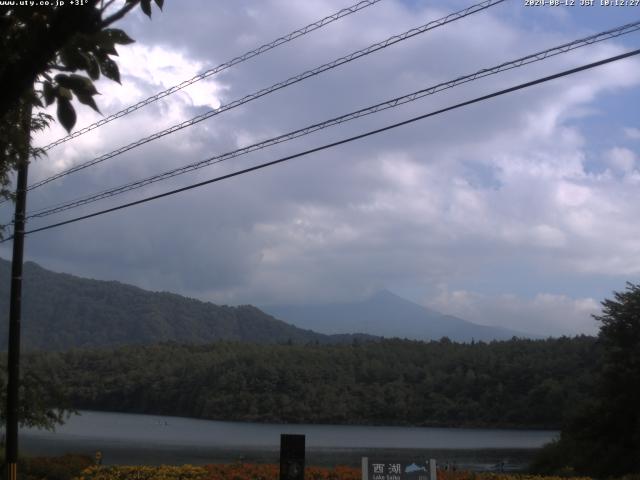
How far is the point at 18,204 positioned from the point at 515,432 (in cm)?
6025

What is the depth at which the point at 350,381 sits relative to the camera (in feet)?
302

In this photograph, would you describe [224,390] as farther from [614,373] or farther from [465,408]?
[614,373]

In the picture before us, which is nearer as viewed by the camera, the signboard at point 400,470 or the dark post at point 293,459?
the signboard at point 400,470

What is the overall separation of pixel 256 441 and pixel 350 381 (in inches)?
1403

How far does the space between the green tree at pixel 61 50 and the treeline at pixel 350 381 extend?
60.5m

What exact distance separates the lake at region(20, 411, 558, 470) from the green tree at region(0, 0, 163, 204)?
31.2 metres

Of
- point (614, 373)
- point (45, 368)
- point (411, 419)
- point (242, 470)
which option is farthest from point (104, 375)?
point (242, 470)

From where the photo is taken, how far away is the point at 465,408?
77.0 meters

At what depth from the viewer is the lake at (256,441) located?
42.1m

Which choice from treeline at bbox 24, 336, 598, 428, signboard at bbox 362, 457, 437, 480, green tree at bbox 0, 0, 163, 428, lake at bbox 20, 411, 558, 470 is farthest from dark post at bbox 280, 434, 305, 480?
treeline at bbox 24, 336, 598, 428

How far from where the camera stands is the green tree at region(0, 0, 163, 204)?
380 cm

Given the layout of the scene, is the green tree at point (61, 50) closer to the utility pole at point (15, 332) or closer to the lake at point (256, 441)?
the utility pole at point (15, 332)

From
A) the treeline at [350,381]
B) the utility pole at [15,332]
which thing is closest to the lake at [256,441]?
the treeline at [350,381]

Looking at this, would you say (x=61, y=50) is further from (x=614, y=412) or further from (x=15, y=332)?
(x=614, y=412)
